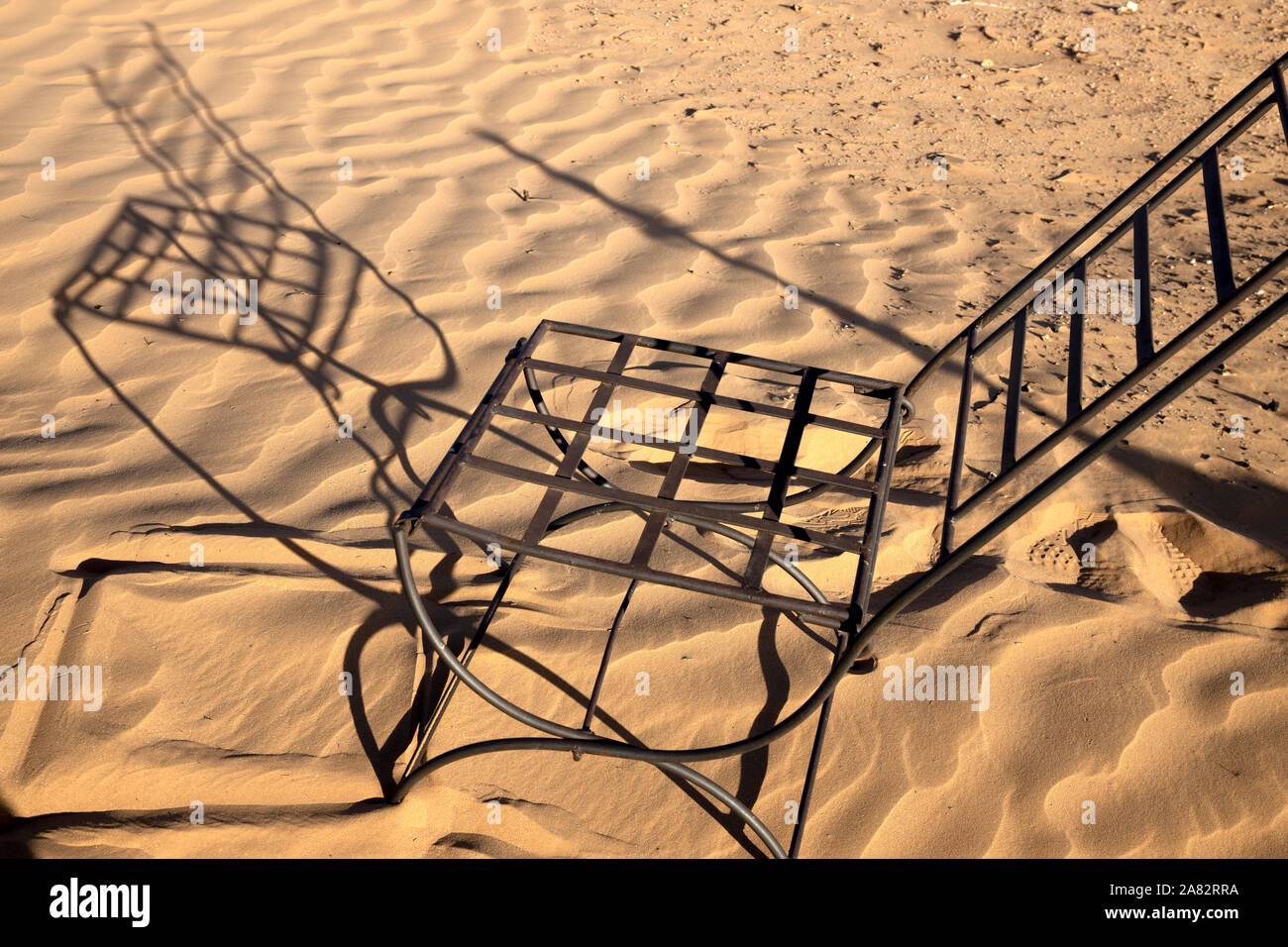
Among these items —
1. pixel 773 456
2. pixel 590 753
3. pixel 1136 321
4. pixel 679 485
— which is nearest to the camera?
pixel 1136 321

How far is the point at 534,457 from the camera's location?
2615mm

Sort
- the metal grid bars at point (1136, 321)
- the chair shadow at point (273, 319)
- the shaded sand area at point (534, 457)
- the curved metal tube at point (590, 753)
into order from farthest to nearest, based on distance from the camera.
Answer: the chair shadow at point (273, 319) < the shaded sand area at point (534, 457) < the curved metal tube at point (590, 753) < the metal grid bars at point (1136, 321)

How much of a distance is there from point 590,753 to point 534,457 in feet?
3.81

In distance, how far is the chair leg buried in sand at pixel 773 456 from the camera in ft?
4.58

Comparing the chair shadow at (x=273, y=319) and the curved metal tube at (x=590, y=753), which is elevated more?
the chair shadow at (x=273, y=319)

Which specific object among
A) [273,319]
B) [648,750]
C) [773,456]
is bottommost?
[648,750]

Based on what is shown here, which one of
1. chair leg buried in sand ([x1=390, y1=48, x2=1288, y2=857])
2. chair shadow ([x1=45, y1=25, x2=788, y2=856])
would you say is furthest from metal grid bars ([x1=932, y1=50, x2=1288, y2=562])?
chair shadow ([x1=45, y1=25, x2=788, y2=856])

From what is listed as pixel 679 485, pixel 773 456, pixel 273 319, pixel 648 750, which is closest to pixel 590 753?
pixel 648 750

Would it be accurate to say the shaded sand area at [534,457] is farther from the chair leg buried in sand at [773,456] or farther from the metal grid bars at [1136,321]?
the metal grid bars at [1136,321]

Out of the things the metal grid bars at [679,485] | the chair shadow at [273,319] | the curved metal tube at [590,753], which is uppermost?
the chair shadow at [273,319]

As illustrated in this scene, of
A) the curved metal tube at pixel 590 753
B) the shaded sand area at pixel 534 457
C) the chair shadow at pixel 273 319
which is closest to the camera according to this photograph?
the curved metal tube at pixel 590 753

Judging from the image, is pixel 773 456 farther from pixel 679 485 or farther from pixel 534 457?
pixel 679 485

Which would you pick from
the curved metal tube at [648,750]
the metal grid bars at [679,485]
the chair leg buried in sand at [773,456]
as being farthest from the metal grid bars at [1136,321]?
the curved metal tube at [648,750]
